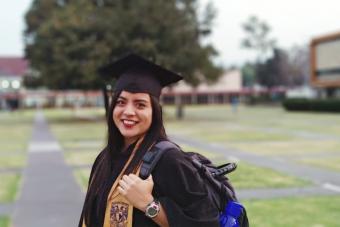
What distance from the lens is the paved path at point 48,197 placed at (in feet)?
22.0

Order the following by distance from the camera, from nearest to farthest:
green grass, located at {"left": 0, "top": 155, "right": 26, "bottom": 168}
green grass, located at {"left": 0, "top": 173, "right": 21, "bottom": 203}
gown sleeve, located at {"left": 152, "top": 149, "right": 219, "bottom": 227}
→ 1. gown sleeve, located at {"left": 152, "top": 149, "right": 219, "bottom": 227}
2. green grass, located at {"left": 0, "top": 173, "right": 21, "bottom": 203}
3. green grass, located at {"left": 0, "top": 155, "right": 26, "bottom": 168}

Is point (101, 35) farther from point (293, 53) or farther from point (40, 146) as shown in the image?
point (293, 53)

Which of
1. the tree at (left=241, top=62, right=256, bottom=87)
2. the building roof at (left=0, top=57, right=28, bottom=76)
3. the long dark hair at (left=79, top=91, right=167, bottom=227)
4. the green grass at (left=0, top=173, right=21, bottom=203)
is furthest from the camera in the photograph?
the tree at (left=241, top=62, right=256, bottom=87)

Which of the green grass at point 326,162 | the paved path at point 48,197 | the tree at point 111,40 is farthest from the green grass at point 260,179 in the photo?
the tree at point 111,40

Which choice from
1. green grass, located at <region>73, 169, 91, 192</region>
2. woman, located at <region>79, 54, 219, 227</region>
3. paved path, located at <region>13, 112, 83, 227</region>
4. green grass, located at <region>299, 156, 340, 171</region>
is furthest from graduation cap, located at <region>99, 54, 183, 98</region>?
green grass, located at <region>299, 156, 340, 171</region>

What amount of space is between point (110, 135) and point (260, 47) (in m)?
83.2

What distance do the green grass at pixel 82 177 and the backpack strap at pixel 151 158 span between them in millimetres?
6687

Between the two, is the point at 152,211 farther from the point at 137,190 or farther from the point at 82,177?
the point at 82,177

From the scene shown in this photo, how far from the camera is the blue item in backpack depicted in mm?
2244

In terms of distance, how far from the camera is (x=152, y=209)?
2189mm

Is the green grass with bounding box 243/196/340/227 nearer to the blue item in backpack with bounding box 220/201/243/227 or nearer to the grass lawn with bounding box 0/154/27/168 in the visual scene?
the blue item in backpack with bounding box 220/201/243/227

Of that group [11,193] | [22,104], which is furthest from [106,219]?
[22,104]

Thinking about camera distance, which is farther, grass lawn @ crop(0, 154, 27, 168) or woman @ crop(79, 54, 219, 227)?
grass lawn @ crop(0, 154, 27, 168)

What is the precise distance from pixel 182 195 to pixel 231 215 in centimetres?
26
